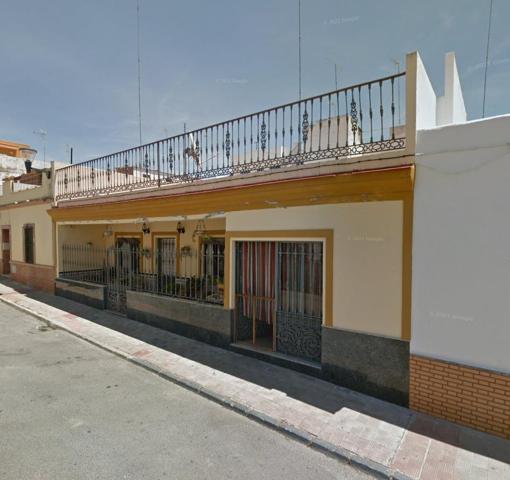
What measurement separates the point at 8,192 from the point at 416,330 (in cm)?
1743

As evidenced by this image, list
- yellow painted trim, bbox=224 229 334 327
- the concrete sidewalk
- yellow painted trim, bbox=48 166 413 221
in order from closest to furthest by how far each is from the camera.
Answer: the concrete sidewalk < yellow painted trim, bbox=48 166 413 221 < yellow painted trim, bbox=224 229 334 327

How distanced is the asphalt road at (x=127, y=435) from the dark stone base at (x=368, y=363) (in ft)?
5.10

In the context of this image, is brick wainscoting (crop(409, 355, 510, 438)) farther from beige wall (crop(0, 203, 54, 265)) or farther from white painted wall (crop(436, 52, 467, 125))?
beige wall (crop(0, 203, 54, 265))

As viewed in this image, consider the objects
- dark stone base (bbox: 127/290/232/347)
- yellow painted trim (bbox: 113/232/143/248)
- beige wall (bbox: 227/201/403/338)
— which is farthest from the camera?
yellow painted trim (bbox: 113/232/143/248)

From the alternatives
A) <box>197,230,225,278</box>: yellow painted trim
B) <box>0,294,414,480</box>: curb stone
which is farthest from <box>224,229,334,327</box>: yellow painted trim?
<box>197,230,225,278</box>: yellow painted trim

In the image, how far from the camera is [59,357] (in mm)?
6457

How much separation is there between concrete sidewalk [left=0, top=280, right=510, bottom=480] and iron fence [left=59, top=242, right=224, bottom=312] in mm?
1355

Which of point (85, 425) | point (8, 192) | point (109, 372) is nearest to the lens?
point (85, 425)

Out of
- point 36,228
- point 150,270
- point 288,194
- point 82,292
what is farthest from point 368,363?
point 36,228

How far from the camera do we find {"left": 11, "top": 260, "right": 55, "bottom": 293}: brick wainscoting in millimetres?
12241

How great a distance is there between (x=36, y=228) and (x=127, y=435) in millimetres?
11860

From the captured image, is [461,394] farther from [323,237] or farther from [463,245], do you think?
[323,237]

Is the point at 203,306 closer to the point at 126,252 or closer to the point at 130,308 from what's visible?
the point at 130,308

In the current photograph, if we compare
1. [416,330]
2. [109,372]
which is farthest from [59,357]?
[416,330]
